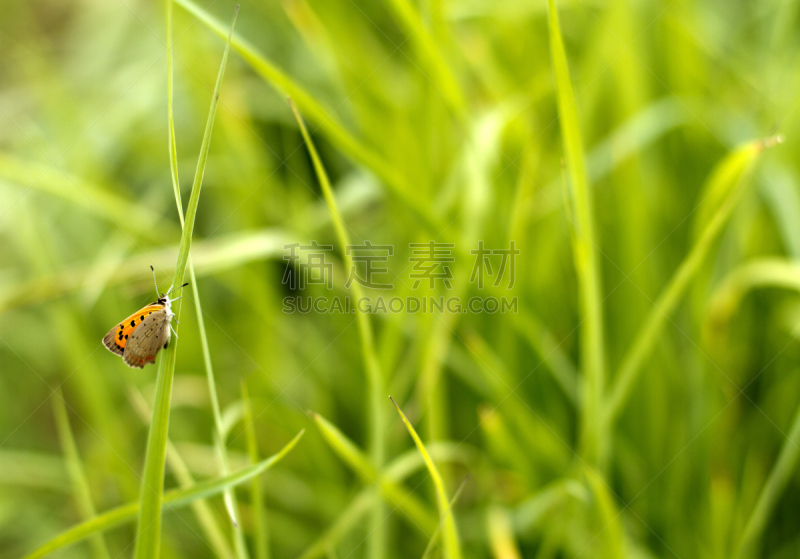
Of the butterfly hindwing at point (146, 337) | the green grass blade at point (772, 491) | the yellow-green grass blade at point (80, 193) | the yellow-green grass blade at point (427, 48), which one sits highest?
the yellow-green grass blade at point (427, 48)

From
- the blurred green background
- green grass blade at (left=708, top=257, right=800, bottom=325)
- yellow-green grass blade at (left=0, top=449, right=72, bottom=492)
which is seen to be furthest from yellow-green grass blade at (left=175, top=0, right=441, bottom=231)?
yellow-green grass blade at (left=0, top=449, right=72, bottom=492)

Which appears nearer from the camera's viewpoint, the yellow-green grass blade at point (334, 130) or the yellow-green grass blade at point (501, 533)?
the yellow-green grass blade at point (334, 130)

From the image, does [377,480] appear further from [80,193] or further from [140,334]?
[80,193]

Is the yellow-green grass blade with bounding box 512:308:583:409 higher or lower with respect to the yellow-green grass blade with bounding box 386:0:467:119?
lower

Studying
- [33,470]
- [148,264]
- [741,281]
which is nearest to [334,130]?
[148,264]

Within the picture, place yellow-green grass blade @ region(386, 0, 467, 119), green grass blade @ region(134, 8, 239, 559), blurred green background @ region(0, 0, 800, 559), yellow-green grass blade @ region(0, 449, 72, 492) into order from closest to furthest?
1. green grass blade @ region(134, 8, 239, 559)
2. yellow-green grass blade @ region(386, 0, 467, 119)
3. blurred green background @ region(0, 0, 800, 559)
4. yellow-green grass blade @ region(0, 449, 72, 492)

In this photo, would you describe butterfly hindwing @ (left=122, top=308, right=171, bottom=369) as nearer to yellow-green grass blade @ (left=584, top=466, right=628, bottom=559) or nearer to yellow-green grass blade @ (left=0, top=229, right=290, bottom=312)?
yellow-green grass blade @ (left=0, top=229, right=290, bottom=312)

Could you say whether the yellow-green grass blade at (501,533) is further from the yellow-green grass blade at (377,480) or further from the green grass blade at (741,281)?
the green grass blade at (741,281)

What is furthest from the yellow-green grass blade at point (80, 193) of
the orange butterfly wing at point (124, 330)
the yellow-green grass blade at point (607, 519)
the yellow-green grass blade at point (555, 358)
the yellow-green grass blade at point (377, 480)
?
the yellow-green grass blade at point (607, 519)
